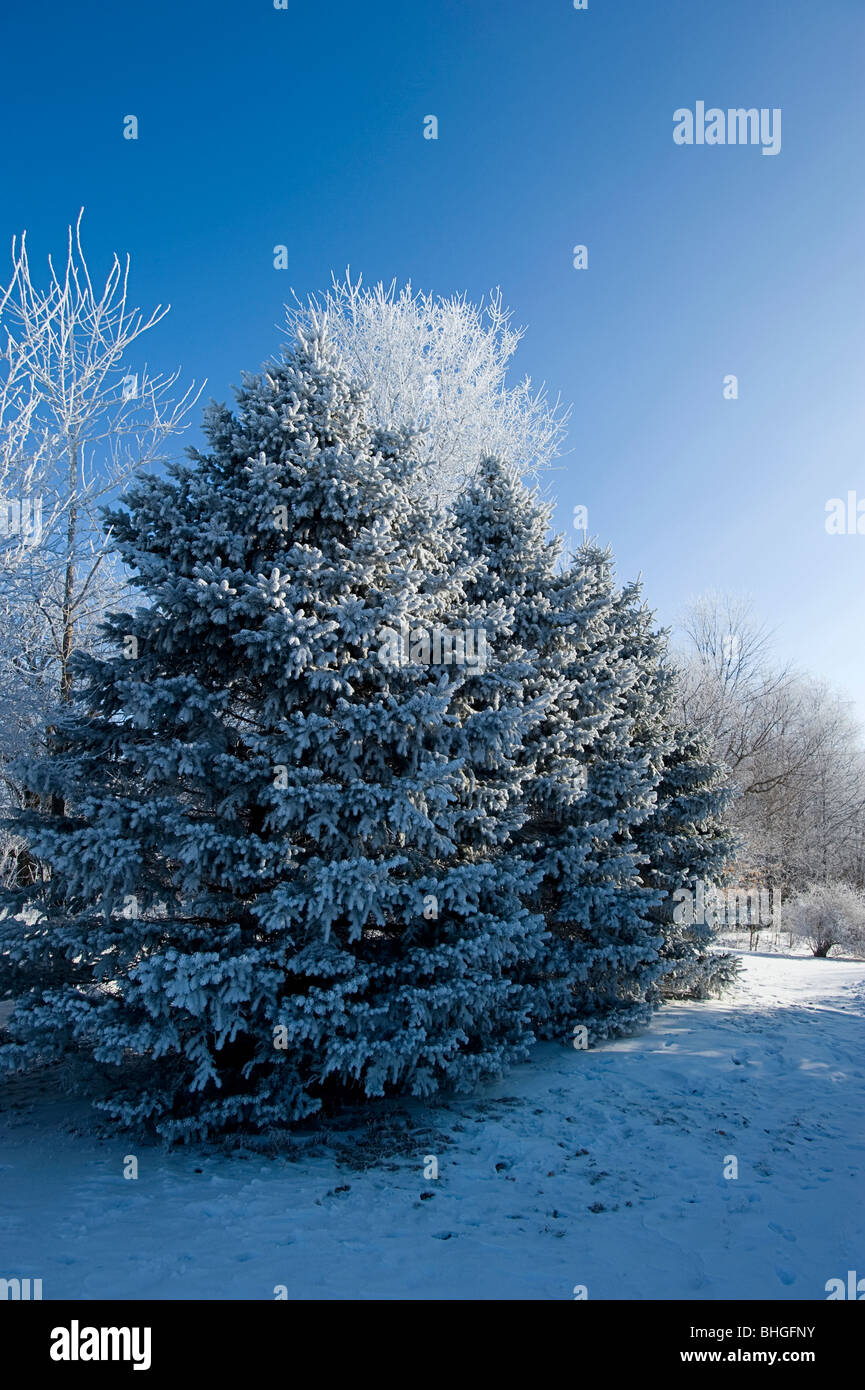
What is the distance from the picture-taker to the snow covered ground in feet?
12.5

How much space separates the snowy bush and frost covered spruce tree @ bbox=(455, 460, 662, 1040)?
42.0 ft

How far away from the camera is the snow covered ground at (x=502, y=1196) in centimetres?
380

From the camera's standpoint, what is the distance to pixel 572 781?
27.4 feet

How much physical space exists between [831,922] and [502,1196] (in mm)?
17763

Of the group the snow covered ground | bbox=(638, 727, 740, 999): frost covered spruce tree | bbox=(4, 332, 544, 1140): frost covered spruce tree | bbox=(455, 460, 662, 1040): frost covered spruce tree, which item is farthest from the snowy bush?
bbox=(4, 332, 544, 1140): frost covered spruce tree

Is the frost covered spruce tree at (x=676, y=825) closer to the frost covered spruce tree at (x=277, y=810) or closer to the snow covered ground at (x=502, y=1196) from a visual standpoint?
the snow covered ground at (x=502, y=1196)

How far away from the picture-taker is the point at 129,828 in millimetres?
5750

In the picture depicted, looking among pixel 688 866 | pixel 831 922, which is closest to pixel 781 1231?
pixel 688 866

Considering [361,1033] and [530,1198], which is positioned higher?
[361,1033]

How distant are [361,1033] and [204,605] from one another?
12.8 feet

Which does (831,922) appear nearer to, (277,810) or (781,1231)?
(781,1231)
